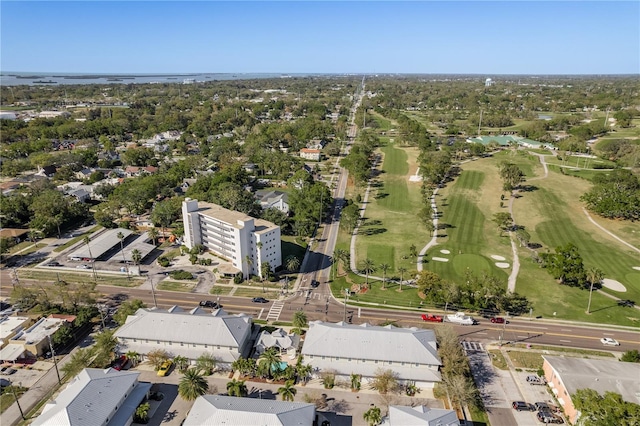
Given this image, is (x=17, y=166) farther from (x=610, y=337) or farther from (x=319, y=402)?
(x=610, y=337)

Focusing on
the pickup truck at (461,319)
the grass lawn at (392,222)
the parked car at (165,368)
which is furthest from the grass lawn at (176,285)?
the pickup truck at (461,319)

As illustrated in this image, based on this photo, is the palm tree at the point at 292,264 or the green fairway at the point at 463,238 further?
the green fairway at the point at 463,238

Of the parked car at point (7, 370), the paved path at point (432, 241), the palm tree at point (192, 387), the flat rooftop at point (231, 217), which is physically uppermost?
the flat rooftop at point (231, 217)

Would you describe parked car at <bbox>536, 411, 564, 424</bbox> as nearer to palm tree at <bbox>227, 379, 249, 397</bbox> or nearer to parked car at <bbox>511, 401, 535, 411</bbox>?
parked car at <bbox>511, 401, 535, 411</bbox>

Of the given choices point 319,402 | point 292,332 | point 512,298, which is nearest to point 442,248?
point 512,298

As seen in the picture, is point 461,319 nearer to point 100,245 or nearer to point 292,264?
point 292,264

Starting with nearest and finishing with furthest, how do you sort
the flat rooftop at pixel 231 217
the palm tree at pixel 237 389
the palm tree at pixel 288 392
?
the palm tree at pixel 288 392 < the palm tree at pixel 237 389 < the flat rooftop at pixel 231 217

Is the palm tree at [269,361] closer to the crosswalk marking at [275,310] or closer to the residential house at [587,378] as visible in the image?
the crosswalk marking at [275,310]
